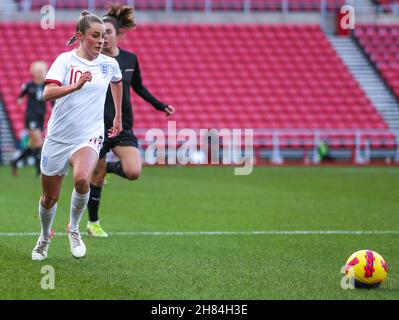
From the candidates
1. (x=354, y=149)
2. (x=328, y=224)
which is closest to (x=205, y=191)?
(x=328, y=224)

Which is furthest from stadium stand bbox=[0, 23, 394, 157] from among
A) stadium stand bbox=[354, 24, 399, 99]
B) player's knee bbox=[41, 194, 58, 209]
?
player's knee bbox=[41, 194, 58, 209]

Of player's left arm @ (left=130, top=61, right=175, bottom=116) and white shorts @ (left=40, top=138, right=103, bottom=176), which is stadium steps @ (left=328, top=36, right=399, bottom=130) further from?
white shorts @ (left=40, top=138, right=103, bottom=176)

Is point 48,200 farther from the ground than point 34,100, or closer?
farther from the ground

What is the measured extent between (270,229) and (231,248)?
1.95 meters

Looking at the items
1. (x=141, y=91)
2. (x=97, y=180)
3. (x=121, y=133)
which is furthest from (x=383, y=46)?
(x=121, y=133)

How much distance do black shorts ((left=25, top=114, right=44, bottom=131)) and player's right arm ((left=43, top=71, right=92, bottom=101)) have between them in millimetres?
12863

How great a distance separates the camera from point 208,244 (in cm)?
966

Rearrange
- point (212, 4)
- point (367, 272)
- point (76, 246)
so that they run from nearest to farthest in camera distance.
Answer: point (367, 272) < point (76, 246) < point (212, 4)

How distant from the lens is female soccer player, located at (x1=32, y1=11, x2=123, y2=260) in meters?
8.08

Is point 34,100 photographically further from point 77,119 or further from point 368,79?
point 368,79

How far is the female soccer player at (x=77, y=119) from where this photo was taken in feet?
26.5

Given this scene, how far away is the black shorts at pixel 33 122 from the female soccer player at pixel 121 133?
1027 centimetres

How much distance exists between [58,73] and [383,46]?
28920 millimetres

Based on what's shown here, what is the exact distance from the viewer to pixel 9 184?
18.4 meters
